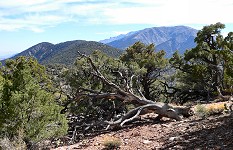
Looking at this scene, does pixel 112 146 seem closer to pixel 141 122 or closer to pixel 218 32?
pixel 141 122

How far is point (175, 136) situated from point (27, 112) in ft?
18.9

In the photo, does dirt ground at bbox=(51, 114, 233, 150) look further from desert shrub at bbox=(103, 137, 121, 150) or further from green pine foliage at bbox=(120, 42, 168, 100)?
green pine foliage at bbox=(120, 42, 168, 100)

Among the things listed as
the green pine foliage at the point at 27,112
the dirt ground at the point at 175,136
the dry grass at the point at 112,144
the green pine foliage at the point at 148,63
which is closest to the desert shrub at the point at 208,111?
the dirt ground at the point at 175,136

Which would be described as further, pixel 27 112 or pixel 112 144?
pixel 27 112

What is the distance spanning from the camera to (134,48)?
30.5 m

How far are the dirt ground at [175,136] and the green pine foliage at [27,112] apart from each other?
224 cm

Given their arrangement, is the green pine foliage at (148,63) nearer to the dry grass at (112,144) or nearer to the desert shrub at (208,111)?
the desert shrub at (208,111)

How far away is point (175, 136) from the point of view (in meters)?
8.97

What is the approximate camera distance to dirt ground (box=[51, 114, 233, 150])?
Answer: 7623 mm

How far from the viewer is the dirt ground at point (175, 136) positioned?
7623mm

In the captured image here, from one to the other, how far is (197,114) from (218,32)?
15.2 meters

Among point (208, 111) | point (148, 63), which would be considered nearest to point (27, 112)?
point (208, 111)

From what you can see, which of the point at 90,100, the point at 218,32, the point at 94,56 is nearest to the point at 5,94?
the point at 90,100

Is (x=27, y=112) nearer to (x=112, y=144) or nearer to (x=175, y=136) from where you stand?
(x=112, y=144)
